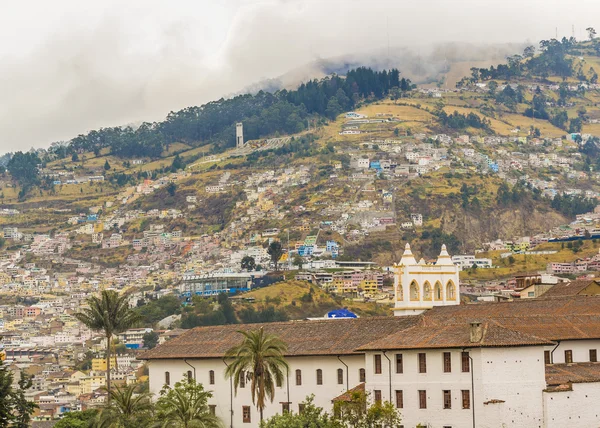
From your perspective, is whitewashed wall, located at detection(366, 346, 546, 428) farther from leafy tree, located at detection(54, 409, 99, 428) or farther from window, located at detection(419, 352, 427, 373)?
leafy tree, located at detection(54, 409, 99, 428)

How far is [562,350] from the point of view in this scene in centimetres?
8025

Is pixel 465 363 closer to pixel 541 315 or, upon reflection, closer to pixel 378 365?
pixel 378 365

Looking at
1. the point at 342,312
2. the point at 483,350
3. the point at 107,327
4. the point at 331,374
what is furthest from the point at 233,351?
the point at 342,312

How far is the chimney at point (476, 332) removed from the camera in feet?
239

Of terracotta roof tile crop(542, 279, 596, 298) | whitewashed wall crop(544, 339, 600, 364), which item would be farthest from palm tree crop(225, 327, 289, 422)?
terracotta roof tile crop(542, 279, 596, 298)

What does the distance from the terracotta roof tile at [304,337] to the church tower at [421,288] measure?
8974 mm

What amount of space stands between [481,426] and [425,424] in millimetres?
3728

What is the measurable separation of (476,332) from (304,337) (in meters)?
18.6

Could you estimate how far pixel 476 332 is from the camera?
73188 mm

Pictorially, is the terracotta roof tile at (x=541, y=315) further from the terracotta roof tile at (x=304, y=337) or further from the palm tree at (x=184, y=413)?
the palm tree at (x=184, y=413)

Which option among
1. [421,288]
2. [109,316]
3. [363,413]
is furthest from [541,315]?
[109,316]

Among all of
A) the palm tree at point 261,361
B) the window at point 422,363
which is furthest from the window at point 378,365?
the palm tree at point 261,361

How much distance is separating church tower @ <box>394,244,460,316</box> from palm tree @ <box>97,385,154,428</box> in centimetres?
2337

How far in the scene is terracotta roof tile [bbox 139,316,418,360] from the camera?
85.7 metres
